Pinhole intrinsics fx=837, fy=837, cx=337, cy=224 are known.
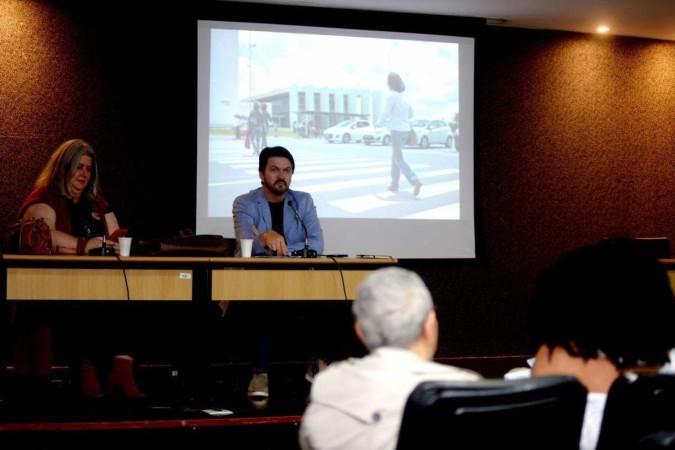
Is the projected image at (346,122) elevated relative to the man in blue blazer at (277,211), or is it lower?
elevated

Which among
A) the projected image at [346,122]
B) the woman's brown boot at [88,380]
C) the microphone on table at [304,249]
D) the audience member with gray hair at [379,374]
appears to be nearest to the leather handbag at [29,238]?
the woman's brown boot at [88,380]

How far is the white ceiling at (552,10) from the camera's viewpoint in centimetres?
580

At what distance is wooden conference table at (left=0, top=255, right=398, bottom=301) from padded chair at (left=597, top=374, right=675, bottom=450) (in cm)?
264

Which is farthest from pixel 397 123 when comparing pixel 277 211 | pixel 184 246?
pixel 184 246

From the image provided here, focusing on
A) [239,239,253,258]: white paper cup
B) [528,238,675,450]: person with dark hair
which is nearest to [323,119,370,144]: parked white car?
[239,239,253,258]: white paper cup

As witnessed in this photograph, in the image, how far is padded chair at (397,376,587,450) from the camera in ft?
4.19

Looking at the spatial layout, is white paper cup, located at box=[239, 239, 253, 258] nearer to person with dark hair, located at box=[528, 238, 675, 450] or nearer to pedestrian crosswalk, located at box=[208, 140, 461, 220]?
pedestrian crosswalk, located at box=[208, 140, 461, 220]

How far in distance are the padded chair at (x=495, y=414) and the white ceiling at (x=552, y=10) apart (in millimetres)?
4756

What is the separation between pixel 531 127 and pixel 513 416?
543cm

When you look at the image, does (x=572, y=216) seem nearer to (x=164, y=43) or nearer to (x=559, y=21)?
(x=559, y=21)

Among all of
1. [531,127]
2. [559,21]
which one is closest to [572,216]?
[531,127]

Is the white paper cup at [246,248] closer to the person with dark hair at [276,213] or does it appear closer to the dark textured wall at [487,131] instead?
the person with dark hair at [276,213]

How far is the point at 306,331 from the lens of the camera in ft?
14.5

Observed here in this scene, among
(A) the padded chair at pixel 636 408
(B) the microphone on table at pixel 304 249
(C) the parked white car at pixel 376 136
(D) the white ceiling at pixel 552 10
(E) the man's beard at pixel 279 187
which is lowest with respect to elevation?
(A) the padded chair at pixel 636 408
